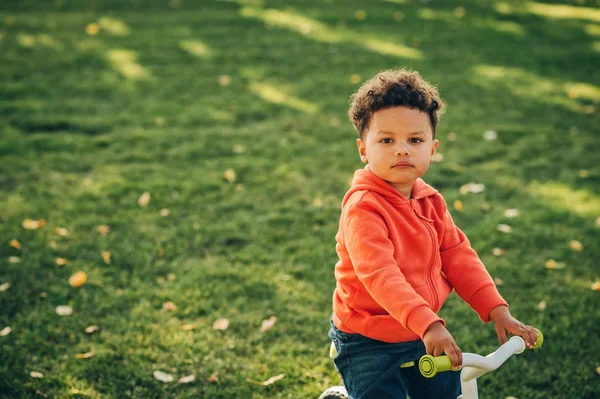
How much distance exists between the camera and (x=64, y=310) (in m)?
3.66

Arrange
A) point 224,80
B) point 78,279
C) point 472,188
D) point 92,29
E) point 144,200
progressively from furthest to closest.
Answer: point 92,29, point 224,80, point 472,188, point 144,200, point 78,279

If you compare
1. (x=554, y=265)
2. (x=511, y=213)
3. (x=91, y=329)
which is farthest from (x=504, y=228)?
(x=91, y=329)

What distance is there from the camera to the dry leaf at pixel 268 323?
141 inches

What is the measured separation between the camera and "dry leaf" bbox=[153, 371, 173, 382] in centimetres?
315

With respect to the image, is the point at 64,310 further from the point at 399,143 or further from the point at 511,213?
the point at 511,213

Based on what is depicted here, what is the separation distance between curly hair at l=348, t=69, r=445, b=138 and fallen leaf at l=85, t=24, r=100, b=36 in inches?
297

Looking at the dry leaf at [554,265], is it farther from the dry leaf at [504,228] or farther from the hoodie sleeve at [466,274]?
the hoodie sleeve at [466,274]

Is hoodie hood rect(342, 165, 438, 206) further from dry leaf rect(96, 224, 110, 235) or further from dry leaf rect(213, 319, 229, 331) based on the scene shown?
dry leaf rect(96, 224, 110, 235)

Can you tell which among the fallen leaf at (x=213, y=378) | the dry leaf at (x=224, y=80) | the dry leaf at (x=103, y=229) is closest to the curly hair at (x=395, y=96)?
the fallen leaf at (x=213, y=378)

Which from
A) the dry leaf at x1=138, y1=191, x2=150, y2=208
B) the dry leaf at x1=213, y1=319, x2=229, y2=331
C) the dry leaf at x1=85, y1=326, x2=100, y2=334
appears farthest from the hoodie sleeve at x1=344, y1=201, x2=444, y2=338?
the dry leaf at x1=138, y1=191, x2=150, y2=208

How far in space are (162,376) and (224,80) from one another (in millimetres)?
4951

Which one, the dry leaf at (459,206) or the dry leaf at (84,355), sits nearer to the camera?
the dry leaf at (84,355)

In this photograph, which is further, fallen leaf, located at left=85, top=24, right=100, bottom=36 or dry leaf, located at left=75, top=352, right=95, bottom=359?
fallen leaf, located at left=85, top=24, right=100, bottom=36

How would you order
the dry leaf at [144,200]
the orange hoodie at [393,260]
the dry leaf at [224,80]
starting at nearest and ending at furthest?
the orange hoodie at [393,260], the dry leaf at [144,200], the dry leaf at [224,80]
